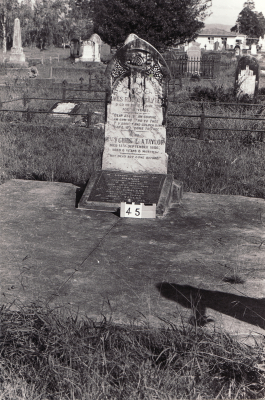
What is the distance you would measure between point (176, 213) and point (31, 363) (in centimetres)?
329

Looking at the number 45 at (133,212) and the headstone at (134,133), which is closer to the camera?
the number 45 at (133,212)

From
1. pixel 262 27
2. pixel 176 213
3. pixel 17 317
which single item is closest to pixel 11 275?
pixel 17 317

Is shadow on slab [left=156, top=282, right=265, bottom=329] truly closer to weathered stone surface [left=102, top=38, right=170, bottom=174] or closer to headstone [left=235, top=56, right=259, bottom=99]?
weathered stone surface [left=102, top=38, right=170, bottom=174]

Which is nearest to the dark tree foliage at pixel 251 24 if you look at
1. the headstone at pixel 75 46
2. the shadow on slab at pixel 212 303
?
the headstone at pixel 75 46

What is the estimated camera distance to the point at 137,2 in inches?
1235

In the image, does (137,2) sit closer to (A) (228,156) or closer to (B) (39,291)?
(A) (228,156)

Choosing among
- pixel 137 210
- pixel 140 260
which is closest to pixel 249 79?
pixel 137 210

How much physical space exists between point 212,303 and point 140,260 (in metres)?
0.96

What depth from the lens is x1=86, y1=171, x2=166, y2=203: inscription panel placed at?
611 cm

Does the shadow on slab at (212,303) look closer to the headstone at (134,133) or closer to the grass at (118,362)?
the grass at (118,362)

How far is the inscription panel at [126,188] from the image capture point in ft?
20.1

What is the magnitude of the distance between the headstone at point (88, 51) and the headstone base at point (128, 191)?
27340 mm

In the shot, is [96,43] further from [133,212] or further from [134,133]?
[133,212]

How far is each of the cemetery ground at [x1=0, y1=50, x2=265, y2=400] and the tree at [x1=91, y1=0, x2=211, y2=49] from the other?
83.9 feet
